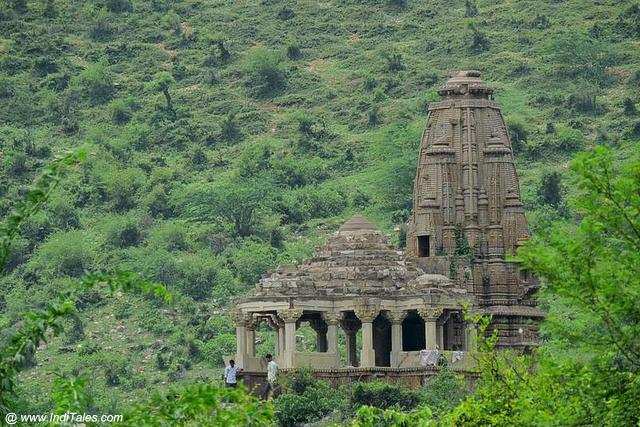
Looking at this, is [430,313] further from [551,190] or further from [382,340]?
[551,190]

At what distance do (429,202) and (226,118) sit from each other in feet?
141

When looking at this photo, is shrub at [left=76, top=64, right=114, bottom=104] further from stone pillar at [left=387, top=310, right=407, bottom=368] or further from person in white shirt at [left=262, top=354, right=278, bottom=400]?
person in white shirt at [left=262, top=354, right=278, bottom=400]

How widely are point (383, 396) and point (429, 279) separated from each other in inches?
198

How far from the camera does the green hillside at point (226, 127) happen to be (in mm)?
92875

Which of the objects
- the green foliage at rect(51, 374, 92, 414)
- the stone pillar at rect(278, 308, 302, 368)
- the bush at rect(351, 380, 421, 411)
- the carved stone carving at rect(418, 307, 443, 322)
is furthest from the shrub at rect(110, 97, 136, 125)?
the green foliage at rect(51, 374, 92, 414)

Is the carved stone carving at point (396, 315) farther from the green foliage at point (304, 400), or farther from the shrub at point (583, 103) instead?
the shrub at point (583, 103)

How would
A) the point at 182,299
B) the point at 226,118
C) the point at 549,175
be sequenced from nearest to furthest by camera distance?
1. the point at 182,299
2. the point at 549,175
3. the point at 226,118

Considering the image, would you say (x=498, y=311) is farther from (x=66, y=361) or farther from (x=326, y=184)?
(x=326, y=184)

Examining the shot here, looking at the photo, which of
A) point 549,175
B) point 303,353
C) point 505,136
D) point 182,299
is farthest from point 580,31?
point 303,353

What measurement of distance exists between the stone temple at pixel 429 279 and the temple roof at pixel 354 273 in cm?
3

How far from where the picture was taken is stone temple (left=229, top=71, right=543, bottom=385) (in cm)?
6912

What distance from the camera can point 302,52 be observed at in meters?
129

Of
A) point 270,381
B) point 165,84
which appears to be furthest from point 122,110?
point 270,381

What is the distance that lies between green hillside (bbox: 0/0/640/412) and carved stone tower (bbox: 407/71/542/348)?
1011cm
